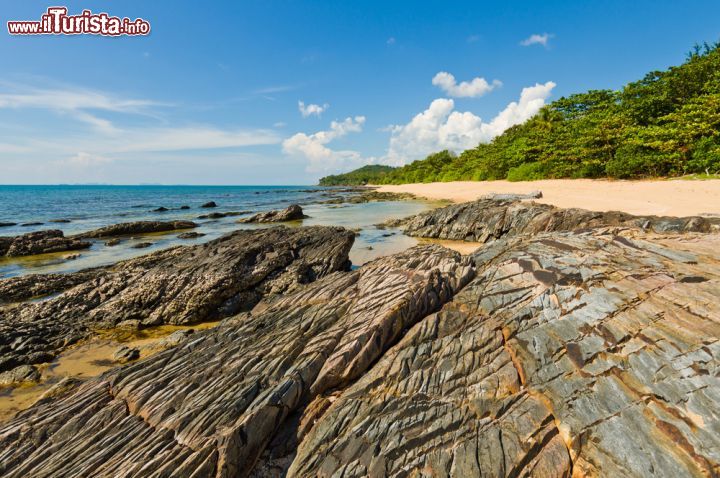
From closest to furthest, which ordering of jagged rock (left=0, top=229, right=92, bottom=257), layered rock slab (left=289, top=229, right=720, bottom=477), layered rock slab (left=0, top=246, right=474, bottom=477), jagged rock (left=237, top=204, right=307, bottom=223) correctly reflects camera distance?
layered rock slab (left=289, top=229, right=720, bottom=477), layered rock slab (left=0, top=246, right=474, bottom=477), jagged rock (left=0, top=229, right=92, bottom=257), jagged rock (left=237, top=204, right=307, bottom=223)

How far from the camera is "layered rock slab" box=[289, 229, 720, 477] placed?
3.12 meters

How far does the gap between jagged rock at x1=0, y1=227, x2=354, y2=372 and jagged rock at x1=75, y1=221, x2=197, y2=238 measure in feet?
48.8

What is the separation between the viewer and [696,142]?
83.4ft

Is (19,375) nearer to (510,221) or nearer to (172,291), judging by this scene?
(172,291)

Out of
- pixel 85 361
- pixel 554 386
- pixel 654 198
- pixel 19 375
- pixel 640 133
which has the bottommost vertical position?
pixel 85 361

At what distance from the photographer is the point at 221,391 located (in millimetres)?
4320

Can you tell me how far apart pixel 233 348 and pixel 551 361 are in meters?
4.82

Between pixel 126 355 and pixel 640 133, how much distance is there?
41.1 meters

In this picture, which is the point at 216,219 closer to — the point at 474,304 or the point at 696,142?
the point at 474,304

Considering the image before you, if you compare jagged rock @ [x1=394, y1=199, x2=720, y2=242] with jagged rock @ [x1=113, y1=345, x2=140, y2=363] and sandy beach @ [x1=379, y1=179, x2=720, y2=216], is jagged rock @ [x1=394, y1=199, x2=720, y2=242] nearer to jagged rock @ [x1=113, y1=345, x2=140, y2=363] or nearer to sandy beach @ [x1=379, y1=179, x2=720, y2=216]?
sandy beach @ [x1=379, y1=179, x2=720, y2=216]

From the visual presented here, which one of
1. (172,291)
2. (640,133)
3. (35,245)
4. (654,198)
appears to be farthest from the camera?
(640,133)

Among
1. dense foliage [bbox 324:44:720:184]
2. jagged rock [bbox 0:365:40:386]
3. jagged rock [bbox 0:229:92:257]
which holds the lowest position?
jagged rock [bbox 0:365:40:386]

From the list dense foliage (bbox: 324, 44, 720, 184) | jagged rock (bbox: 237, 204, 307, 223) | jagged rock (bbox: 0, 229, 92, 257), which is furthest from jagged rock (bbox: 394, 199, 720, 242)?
jagged rock (bbox: 0, 229, 92, 257)

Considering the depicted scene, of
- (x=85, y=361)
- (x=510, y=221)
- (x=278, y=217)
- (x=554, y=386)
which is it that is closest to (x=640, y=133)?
(x=510, y=221)
